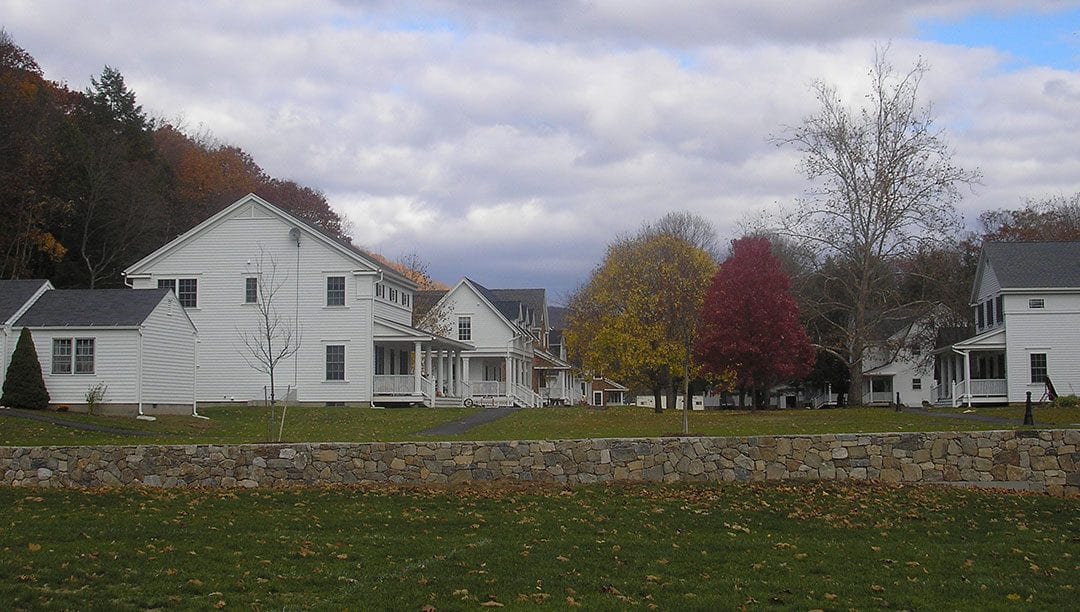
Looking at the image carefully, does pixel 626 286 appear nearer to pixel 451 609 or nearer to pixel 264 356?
pixel 264 356

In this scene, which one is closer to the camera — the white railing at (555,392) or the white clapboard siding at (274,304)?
the white clapboard siding at (274,304)

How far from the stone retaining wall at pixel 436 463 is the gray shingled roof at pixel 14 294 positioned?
53.2 feet

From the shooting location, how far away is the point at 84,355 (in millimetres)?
32688

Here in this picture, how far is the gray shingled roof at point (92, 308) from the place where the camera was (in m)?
32.5

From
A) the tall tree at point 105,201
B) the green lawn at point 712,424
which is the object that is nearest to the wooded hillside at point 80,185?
the tall tree at point 105,201

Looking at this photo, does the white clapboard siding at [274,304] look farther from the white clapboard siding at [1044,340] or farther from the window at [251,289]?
the white clapboard siding at [1044,340]

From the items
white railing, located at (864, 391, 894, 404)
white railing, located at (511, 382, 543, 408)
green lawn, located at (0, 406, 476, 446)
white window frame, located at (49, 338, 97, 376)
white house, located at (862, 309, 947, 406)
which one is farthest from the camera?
white railing, located at (864, 391, 894, 404)

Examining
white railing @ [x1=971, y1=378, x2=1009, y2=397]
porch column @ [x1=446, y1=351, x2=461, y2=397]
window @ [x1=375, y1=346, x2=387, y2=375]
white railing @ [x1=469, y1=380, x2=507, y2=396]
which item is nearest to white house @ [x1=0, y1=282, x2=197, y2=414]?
window @ [x1=375, y1=346, x2=387, y2=375]

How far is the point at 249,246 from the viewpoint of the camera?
42.0m

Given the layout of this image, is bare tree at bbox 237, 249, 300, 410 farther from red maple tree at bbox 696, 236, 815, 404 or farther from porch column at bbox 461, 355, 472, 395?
red maple tree at bbox 696, 236, 815, 404

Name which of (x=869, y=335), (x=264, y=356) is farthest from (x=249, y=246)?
(x=869, y=335)

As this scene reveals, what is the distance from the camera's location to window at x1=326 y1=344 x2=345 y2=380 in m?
41.2

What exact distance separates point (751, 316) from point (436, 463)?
24340 mm

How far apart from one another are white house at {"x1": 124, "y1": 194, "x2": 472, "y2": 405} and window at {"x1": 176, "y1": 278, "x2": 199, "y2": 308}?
0.13ft
